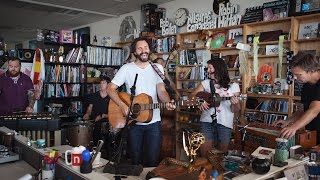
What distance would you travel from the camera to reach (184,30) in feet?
17.7

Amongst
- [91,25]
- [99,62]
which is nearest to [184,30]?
[99,62]

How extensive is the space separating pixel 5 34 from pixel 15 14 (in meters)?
4.42

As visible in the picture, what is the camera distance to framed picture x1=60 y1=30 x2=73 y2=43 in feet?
17.9

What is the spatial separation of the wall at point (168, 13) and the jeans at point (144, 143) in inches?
113

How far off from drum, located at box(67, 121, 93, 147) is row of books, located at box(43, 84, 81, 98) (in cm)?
154

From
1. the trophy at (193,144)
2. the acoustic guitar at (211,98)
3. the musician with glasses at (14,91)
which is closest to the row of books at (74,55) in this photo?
the musician with glasses at (14,91)

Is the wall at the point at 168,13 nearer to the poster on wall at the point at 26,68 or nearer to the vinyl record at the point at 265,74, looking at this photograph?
the vinyl record at the point at 265,74

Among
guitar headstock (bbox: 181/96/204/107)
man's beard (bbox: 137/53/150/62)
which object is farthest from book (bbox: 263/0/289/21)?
man's beard (bbox: 137/53/150/62)

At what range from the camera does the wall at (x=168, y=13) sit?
4516mm

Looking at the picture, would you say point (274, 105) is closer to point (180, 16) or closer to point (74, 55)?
point (180, 16)

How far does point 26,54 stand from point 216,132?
3840 millimetres

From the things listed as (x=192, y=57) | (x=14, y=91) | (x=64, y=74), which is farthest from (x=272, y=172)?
(x=64, y=74)

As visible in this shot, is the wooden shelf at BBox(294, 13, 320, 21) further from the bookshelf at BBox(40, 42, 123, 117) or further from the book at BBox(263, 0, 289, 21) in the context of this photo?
the bookshelf at BBox(40, 42, 123, 117)

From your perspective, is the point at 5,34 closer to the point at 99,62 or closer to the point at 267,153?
the point at 99,62
